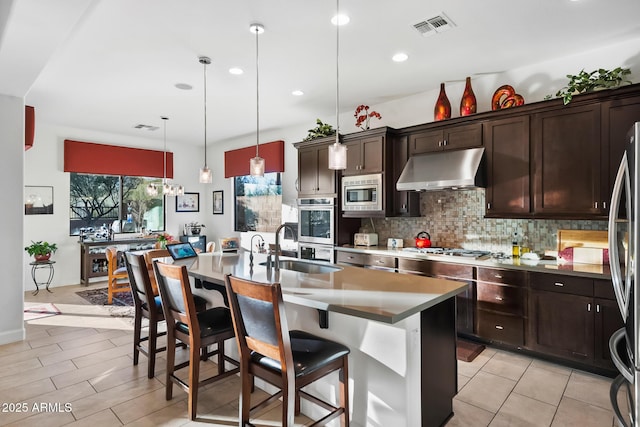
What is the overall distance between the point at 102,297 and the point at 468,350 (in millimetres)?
5190

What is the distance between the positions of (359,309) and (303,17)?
2270mm

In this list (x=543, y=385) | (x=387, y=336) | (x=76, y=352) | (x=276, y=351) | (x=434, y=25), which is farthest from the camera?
(x=76, y=352)

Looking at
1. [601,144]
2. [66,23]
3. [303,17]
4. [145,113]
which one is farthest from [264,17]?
[145,113]

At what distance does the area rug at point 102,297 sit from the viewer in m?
5.21

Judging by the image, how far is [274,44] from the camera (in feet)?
10.6

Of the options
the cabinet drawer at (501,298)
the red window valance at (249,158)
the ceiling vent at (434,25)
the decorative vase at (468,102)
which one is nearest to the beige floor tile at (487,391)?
the cabinet drawer at (501,298)

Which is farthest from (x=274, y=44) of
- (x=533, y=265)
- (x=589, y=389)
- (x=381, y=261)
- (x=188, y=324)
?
(x=589, y=389)

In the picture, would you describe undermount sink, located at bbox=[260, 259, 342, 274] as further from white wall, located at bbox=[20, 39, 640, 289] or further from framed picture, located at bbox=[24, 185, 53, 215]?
framed picture, located at bbox=[24, 185, 53, 215]

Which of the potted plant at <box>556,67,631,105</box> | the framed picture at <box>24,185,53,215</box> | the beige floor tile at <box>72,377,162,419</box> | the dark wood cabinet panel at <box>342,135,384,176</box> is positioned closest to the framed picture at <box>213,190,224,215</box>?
the framed picture at <box>24,185,53,215</box>

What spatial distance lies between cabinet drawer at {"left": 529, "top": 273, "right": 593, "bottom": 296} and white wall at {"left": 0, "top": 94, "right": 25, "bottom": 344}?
16.7 ft

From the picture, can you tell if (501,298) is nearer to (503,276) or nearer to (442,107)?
(503,276)

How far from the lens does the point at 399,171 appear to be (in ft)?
14.6

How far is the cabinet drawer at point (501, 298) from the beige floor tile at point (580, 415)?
853 mm

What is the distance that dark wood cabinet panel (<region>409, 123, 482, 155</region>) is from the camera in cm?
375
